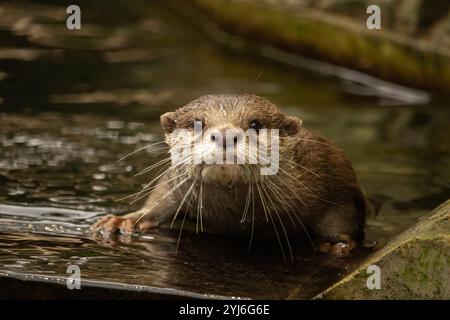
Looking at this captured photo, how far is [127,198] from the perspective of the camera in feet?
15.8

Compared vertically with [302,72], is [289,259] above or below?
below

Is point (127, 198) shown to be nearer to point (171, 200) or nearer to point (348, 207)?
point (171, 200)

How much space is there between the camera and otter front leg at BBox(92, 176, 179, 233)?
14.2 ft

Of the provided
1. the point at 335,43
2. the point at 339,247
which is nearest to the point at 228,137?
the point at 339,247

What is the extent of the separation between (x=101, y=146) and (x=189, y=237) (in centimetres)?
147

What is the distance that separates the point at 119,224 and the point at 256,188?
0.67 m

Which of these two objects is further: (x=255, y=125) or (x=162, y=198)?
(x=162, y=198)

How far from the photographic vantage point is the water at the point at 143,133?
12.8 ft

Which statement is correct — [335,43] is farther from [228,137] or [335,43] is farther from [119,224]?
[228,137]

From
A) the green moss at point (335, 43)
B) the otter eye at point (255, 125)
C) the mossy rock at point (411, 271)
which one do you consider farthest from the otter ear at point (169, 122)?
the green moss at point (335, 43)

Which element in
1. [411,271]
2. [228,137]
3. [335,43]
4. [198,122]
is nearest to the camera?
[411,271]

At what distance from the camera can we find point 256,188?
13.1ft

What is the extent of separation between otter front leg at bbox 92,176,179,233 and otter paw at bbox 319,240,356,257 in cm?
59
